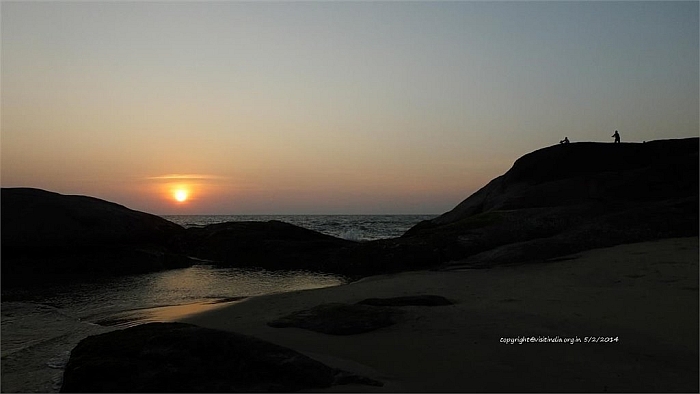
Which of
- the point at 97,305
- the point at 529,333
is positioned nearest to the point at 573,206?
the point at 529,333

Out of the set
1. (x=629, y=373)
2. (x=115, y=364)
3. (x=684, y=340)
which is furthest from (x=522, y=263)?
(x=115, y=364)

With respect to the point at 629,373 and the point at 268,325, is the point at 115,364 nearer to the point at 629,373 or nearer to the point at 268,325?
the point at 268,325

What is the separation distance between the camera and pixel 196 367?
777 cm

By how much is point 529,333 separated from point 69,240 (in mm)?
32942

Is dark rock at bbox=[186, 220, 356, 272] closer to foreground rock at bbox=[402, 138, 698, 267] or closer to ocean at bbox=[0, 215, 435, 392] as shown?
ocean at bbox=[0, 215, 435, 392]

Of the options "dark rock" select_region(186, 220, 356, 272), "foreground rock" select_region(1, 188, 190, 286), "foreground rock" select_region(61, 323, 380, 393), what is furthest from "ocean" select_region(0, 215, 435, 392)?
"foreground rock" select_region(1, 188, 190, 286)

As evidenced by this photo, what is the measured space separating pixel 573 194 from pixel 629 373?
27230mm

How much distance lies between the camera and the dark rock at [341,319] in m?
10.7

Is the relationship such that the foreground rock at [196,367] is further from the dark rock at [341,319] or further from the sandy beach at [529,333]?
the dark rock at [341,319]

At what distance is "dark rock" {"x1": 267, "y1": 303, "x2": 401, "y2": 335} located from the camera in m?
10.7

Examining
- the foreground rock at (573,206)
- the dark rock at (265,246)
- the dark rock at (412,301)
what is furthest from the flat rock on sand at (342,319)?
the dark rock at (265,246)

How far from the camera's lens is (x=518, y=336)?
Result: 995 cm

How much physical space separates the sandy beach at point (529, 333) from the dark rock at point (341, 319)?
9.4 inches

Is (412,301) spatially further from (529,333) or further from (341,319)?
(529,333)
